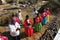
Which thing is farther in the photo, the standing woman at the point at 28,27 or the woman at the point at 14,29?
the standing woman at the point at 28,27

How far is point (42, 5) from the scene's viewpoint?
57.5 feet

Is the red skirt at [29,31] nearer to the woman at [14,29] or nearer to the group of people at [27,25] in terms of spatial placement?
the group of people at [27,25]

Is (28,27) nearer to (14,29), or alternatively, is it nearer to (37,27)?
(37,27)

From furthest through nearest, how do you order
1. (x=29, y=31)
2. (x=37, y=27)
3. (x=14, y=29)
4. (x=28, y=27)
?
(x=37, y=27) → (x=29, y=31) → (x=28, y=27) → (x=14, y=29)

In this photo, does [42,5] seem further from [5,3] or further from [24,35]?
[24,35]

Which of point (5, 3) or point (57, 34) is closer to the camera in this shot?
point (57, 34)

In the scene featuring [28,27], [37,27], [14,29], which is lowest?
[37,27]

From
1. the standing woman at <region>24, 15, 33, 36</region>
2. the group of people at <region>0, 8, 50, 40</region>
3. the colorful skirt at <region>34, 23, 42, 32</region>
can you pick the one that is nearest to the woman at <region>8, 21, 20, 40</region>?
the group of people at <region>0, 8, 50, 40</region>

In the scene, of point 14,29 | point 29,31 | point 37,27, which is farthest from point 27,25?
point 14,29

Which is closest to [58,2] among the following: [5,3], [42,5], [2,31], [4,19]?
[42,5]

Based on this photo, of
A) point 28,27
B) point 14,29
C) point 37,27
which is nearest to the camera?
point 14,29

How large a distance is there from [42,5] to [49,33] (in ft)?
22.8

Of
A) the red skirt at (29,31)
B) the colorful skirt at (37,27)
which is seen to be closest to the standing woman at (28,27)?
the red skirt at (29,31)

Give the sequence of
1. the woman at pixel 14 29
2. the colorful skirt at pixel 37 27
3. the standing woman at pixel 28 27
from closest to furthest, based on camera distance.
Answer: the woman at pixel 14 29, the standing woman at pixel 28 27, the colorful skirt at pixel 37 27
